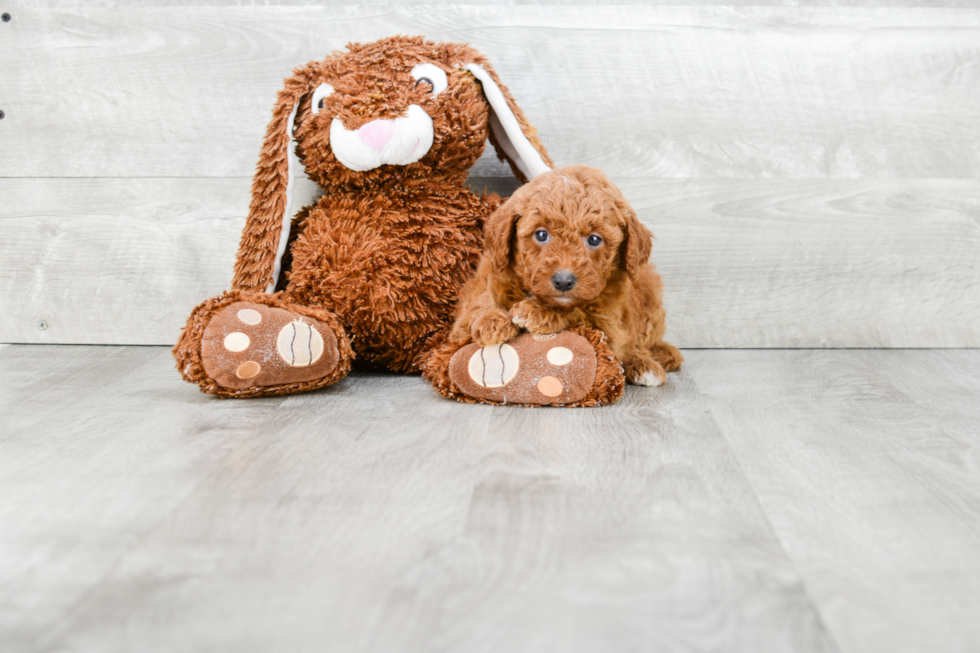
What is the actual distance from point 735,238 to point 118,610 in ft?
3.98

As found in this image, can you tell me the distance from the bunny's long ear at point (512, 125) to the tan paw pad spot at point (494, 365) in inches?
13.3

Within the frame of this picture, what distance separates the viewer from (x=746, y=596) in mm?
575

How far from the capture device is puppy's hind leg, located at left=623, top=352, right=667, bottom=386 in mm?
1186

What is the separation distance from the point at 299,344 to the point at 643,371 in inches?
19.9

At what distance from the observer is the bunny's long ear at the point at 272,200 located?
1.22 m

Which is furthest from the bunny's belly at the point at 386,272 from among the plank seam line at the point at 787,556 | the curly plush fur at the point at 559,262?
the plank seam line at the point at 787,556

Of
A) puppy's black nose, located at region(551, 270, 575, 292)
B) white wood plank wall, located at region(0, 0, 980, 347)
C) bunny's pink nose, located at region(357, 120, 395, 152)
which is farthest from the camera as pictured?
white wood plank wall, located at region(0, 0, 980, 347)

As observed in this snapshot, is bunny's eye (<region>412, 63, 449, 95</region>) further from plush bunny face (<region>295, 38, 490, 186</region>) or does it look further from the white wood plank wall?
the white wood plank wall

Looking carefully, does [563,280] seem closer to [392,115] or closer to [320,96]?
[392,115]

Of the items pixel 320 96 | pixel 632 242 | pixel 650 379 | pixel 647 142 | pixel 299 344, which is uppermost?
pixel 320 96

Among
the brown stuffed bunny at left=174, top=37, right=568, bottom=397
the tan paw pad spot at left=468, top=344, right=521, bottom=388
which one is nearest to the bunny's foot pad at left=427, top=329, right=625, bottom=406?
the tan paw pad spot at left=468, top=344, right=521, bottom=388

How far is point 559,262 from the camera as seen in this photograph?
1017 mm

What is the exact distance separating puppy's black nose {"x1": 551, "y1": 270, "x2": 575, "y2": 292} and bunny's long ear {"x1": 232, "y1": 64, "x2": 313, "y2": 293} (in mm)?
468

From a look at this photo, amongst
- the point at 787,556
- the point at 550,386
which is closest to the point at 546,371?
the point at 550,386
